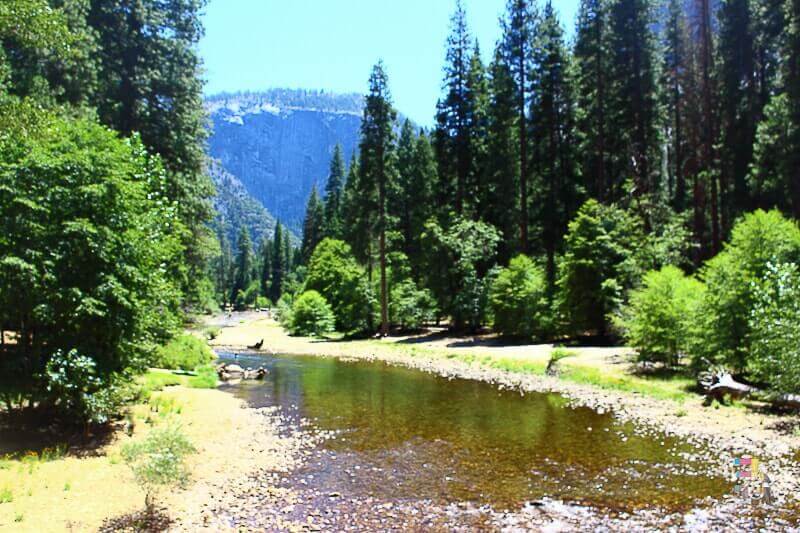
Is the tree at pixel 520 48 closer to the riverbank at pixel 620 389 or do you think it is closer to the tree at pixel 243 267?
the riverbank at pixel 620 389

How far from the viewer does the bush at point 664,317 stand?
17.1m

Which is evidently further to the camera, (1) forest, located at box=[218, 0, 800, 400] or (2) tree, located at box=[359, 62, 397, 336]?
(2) tree, located at box=[359, 62, 397, 336]

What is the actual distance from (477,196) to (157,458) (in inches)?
1351

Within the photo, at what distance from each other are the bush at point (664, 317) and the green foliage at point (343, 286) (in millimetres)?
24142

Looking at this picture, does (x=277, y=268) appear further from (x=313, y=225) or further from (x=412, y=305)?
(x=412, y=305)

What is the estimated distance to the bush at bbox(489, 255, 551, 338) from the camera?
27750mm

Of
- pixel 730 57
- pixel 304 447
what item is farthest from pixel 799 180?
pixel 304 447

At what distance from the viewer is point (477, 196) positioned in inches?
1567

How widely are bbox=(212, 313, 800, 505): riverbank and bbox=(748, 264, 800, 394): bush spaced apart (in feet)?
2.99

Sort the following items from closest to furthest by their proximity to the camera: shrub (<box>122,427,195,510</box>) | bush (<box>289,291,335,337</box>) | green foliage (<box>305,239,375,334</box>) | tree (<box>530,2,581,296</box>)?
shrub (<box>122,427,195,510</box>), tree (<box>530,2,581,296</box>), green foliage (<box>305,239,375,334</box>), bush (<box>289,291,335,337</box>)

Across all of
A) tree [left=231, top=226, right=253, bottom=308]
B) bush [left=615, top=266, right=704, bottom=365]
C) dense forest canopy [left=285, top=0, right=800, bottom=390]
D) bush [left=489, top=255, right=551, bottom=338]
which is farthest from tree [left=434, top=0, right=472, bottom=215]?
tree [left=231, top=226, right=253, bottom=308]

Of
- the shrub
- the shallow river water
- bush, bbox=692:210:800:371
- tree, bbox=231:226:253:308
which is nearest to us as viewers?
the shrub

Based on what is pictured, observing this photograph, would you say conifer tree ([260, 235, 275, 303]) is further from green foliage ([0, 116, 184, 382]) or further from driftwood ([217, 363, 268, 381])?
green foliage ([0, 116, 184, 382])

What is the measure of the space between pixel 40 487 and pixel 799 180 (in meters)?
28.9
